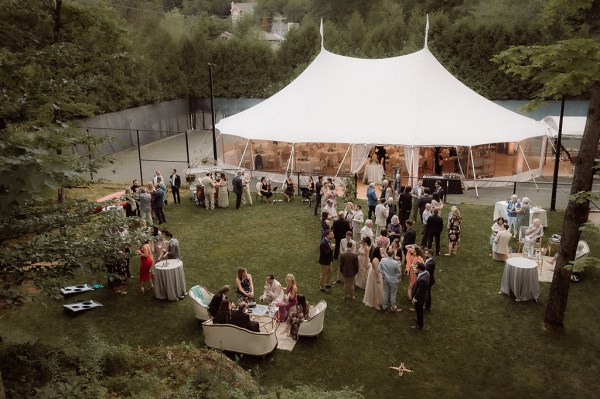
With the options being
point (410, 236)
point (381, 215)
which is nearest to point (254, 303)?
point (410, 236)

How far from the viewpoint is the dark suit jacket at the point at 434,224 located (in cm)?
1144

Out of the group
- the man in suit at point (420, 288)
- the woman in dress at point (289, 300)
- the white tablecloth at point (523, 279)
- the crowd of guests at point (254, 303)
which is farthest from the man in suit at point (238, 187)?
the white tablecloth at point (523, 279)

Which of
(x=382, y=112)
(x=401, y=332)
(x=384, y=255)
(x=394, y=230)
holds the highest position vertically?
(x=382, y=112)

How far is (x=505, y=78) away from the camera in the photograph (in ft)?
93.4

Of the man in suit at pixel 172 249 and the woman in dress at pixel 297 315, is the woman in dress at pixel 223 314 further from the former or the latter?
the man in suit at pixel 172 249

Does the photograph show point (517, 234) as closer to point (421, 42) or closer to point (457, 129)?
point (457, 129)

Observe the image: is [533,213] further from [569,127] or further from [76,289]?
[76,289]

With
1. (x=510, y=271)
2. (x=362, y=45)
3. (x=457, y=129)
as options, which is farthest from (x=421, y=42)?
(x=510, y=271)

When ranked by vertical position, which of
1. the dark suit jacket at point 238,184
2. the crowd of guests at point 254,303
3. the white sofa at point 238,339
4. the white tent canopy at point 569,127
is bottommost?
the white sofa at point 238,339

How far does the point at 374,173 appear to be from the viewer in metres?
19.2

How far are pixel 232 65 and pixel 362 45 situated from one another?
8490 mm

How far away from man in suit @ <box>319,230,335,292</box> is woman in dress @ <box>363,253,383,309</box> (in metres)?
0.89

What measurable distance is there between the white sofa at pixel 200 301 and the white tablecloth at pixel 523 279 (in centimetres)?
602

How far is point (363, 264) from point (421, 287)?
6.55ft
